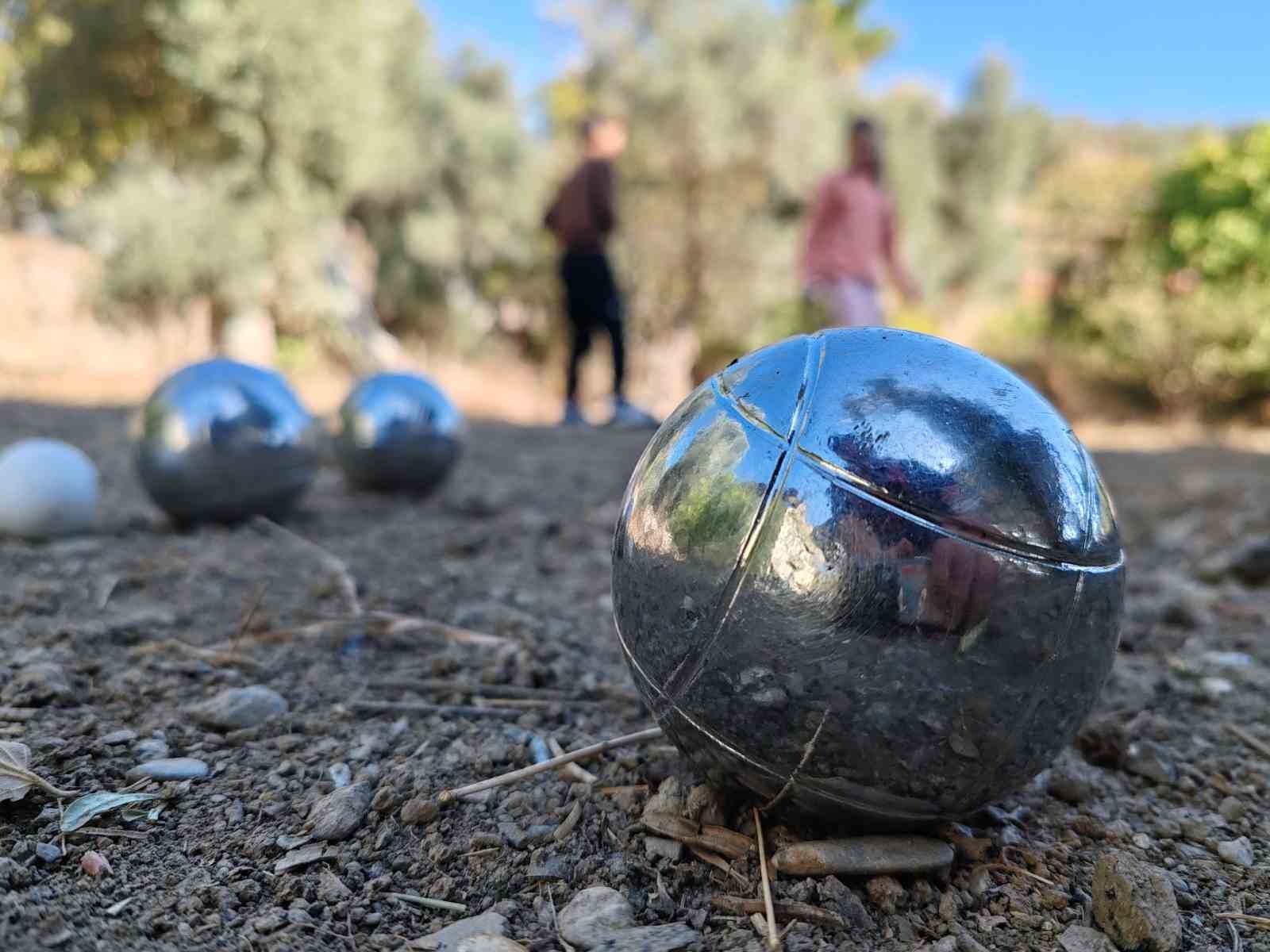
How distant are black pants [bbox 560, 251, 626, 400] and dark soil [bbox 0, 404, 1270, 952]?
521 cm

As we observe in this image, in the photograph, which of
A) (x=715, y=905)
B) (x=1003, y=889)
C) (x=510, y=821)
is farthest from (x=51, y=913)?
(x=1003, y=889)

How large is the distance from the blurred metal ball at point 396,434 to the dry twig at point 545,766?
136 inches

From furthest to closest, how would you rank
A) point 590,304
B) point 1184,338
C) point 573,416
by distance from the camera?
point 1184,338
point 573,416
point 590,304

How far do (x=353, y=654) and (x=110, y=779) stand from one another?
96 centimetres

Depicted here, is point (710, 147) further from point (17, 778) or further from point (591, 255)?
point (17, 778)

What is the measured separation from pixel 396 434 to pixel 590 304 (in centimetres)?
418

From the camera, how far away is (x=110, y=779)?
2.29m

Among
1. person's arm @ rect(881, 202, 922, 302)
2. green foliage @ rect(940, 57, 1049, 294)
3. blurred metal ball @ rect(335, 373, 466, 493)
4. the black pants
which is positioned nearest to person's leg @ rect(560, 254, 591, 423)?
the black pants

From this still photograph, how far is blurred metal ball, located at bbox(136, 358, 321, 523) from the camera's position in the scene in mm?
4574

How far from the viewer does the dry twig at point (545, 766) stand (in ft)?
7.32

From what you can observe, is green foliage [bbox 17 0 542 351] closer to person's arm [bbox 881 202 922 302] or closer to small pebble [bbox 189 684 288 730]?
person's arm [bbox 881 202 922 302]

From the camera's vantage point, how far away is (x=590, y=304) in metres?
9.43

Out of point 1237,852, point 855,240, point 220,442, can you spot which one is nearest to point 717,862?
point 1237,852

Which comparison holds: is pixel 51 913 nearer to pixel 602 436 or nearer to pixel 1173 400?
pixel 602 436
